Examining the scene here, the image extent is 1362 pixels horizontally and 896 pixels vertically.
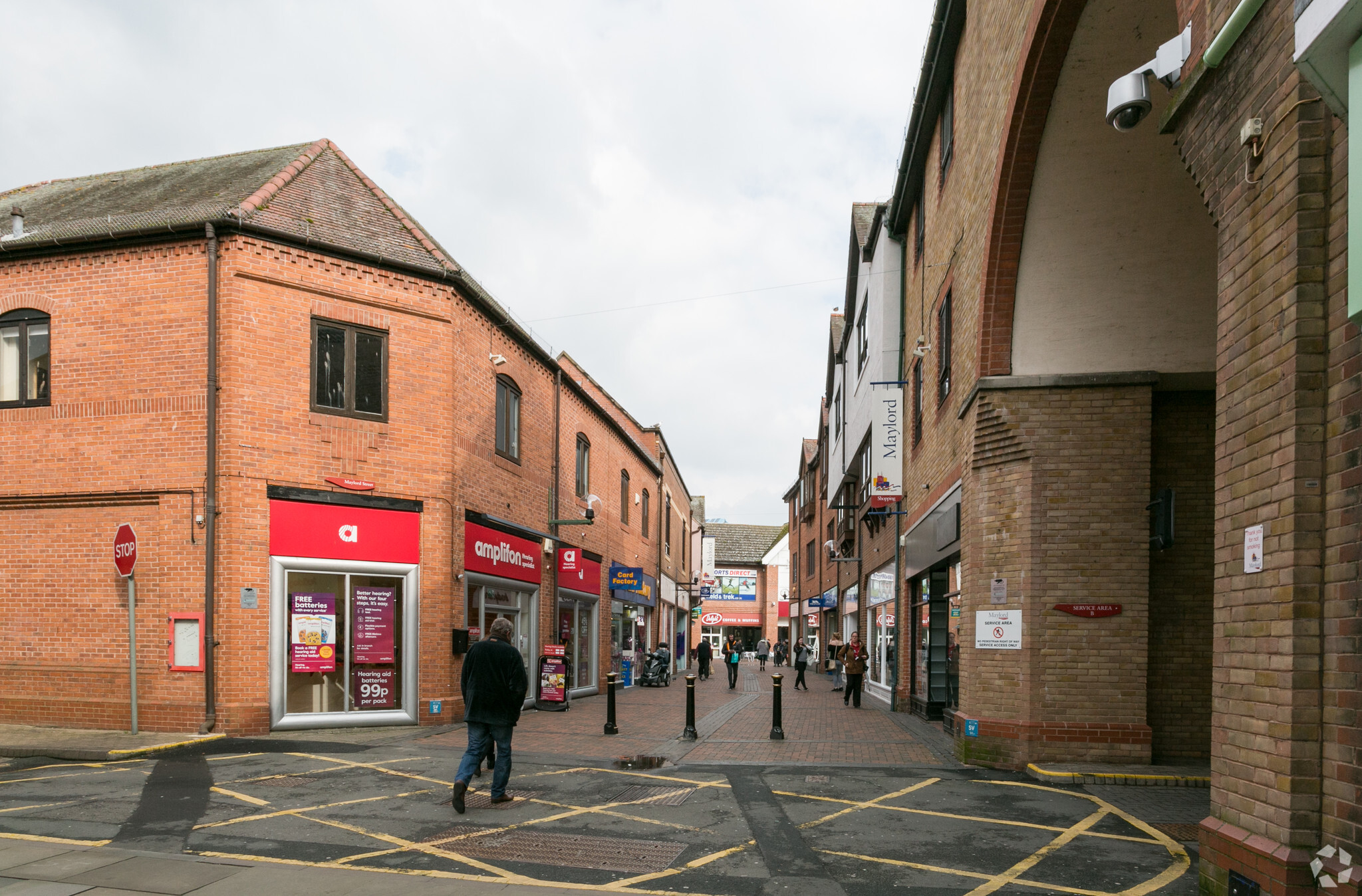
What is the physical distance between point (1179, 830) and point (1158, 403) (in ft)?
16.5

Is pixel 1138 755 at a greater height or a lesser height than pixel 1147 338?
lesser

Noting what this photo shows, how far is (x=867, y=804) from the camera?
28.8 feet

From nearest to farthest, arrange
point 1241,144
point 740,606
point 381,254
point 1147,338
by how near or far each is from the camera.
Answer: point 1241,144 → point 1147,338 → point 381,254 → point 740,606

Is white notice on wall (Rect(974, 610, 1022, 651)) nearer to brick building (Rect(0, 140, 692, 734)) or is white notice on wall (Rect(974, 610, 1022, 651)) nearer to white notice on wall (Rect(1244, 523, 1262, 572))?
white notice on wall (Rect(1244, 523, 1262, 572))

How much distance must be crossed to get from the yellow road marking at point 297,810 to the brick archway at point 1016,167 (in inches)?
296

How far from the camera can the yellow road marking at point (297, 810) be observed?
7.55m

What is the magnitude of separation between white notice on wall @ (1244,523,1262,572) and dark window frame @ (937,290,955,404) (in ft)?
28.5

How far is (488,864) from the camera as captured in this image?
21.3 feet

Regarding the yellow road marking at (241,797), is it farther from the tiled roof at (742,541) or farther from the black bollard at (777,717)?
the tiled roof at (742,541)

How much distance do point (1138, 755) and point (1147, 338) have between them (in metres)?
4.45

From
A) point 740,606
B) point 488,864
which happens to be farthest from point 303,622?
point 740,606

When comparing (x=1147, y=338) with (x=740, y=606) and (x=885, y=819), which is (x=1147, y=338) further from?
(x=740, y=606)

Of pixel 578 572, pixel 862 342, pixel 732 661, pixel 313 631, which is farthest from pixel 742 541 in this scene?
pixel 313 631

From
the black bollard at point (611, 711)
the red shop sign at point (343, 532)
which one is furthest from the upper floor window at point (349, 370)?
the black bollard at point (611, 711)
